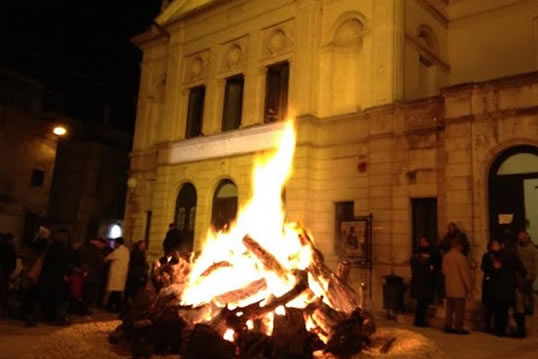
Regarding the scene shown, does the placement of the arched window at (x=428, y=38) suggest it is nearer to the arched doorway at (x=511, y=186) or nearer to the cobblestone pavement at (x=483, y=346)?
the arched doorway at (x=511, y=186)

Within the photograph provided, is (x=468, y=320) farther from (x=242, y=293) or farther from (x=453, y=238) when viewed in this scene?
(x=242, y=293)

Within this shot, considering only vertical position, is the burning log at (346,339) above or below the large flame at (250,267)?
below

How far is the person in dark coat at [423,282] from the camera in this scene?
451 inches

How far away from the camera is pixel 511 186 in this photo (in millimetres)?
13078

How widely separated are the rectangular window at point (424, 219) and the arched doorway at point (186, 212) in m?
9.22

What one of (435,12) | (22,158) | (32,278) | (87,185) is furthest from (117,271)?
(87,185)

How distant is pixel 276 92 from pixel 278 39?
204cm

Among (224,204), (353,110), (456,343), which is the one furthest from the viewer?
(224,204)

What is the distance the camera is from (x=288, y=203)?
56.2ft

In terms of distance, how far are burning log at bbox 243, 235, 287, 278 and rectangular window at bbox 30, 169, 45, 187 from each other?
79.4 feet

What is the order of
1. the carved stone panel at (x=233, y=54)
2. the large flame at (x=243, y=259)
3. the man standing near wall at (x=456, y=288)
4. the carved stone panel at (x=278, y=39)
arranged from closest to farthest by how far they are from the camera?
the large flame at (x=243, y=259) < the man standing near wall at (x=456, y=288) < the carved stone panel at (x=278, y=39) < the carved stone panel at (x=233, y=54)

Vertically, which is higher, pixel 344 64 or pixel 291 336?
pixel 344 64

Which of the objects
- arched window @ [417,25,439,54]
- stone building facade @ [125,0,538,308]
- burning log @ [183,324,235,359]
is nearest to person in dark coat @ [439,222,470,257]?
stone building facade @ [125,0,538,308]

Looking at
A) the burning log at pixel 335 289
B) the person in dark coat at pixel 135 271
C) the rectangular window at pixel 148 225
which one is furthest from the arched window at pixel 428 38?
the rectangular window at pixel 148 225
